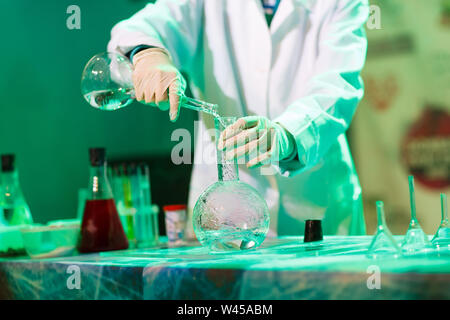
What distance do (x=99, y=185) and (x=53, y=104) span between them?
166 centimetres

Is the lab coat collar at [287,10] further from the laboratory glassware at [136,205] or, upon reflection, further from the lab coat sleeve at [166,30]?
the laboratory glassware at [136,205]

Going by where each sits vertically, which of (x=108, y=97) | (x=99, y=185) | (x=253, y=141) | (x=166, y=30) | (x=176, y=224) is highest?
(x=166, y=30)

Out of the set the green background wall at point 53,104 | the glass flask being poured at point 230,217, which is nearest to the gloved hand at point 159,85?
the glass flask being poured at point 230,217

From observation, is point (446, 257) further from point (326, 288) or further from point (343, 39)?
point (343, 39)

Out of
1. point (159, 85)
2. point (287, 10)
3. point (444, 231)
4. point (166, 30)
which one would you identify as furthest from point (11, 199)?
point (444, 231)

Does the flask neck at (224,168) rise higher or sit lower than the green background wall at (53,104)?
lower

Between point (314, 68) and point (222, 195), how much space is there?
2.70 ft

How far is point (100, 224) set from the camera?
1.38 metres

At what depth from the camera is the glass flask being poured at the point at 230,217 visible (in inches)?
41.1

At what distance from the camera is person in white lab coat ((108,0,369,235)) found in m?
1.68

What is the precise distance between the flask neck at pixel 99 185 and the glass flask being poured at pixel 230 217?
44cm

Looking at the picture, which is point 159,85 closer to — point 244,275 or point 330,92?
point 330,92

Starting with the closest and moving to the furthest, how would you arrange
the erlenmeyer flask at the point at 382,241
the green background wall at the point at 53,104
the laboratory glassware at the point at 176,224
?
1. the erlenmeyer flask at the point at 382,241
2. the laboratory glassware at the point at 176,224
3. the green background wall at the point at 53,104

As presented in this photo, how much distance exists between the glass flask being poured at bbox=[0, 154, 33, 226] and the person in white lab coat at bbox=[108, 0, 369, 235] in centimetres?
44
